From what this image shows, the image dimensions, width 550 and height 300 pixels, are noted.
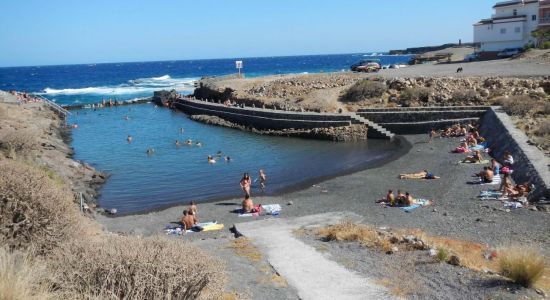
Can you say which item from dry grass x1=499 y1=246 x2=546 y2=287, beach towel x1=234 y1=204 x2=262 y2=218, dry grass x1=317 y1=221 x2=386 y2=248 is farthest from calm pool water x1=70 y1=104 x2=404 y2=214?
dry grass x1=499 y1=246 x2=546 y2=287

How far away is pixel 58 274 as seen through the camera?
664 cm

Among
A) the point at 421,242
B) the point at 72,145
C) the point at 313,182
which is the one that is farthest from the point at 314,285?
the point at 72,145

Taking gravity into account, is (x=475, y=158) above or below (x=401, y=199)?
above

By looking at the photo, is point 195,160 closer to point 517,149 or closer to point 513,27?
point 517,149

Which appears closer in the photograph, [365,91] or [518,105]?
[518,105]

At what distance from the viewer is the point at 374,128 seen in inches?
1324

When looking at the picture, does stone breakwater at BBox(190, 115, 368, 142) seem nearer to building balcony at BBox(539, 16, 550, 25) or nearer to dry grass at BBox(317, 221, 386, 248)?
dry grass at BBox(317, 221, 386, 248)

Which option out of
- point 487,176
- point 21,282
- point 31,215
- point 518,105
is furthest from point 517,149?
point 21,282

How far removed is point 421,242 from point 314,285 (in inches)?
123

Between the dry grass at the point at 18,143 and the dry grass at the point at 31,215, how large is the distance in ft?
46.8

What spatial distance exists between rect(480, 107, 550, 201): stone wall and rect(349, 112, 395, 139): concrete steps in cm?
564

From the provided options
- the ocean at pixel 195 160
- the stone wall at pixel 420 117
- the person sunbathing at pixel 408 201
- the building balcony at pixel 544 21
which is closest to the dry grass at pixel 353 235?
the person sunbathing at pixel 408 201

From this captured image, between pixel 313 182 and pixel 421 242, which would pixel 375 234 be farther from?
pixel 313 182

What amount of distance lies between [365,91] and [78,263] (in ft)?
112
